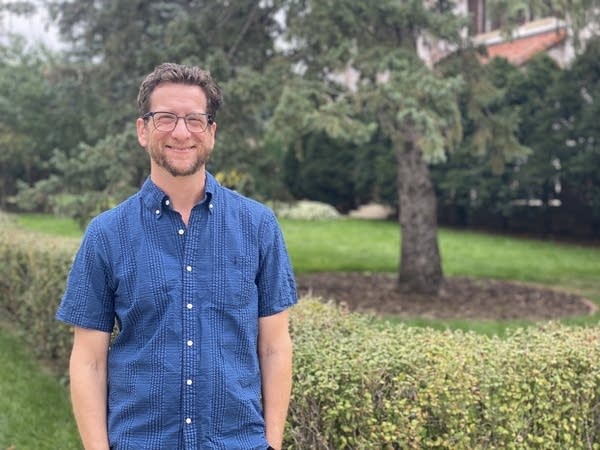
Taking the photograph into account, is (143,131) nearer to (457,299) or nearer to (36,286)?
(36,286)

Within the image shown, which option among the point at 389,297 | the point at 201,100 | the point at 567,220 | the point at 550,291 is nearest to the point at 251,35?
the point at 389,297

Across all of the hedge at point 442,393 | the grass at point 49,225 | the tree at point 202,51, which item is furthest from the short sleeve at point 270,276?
the grass at point 49,225

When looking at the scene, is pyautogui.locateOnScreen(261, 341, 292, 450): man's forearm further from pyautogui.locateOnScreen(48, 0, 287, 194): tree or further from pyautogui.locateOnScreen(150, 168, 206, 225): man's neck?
pyautogui.locateOnScreen(48, 0, 287, 194): tree

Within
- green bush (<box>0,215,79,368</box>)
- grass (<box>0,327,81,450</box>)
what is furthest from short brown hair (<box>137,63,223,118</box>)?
green bush (<box>0,215,79,368</box>)

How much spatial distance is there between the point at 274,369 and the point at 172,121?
31.6 inches

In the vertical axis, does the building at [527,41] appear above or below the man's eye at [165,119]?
above

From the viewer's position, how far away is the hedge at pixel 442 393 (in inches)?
Result: 127

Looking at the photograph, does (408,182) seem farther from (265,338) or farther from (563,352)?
(265,338)

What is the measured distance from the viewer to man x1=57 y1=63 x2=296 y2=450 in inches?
86.2

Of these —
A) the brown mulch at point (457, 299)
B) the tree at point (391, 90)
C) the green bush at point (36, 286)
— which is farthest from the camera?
the brown mulch at point (457, 299)

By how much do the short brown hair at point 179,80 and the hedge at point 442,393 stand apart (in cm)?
141

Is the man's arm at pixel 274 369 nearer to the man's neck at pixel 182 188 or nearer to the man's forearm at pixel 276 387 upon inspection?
the man's forearm at pixel 276 387

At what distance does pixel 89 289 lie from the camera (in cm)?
223

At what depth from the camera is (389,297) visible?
33.7ft
